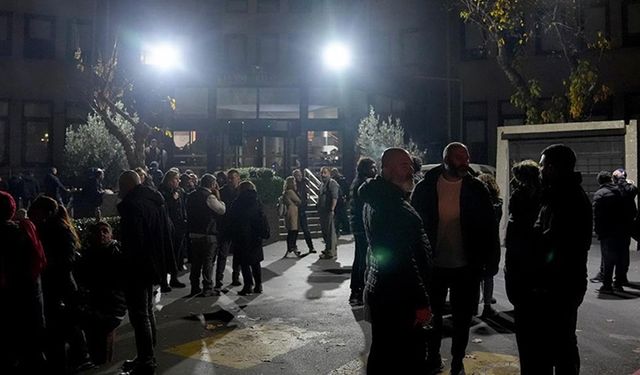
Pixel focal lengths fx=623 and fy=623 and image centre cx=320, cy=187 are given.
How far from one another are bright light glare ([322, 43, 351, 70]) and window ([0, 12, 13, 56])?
1370 cm

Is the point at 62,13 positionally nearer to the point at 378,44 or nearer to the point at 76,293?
the point at 378,44

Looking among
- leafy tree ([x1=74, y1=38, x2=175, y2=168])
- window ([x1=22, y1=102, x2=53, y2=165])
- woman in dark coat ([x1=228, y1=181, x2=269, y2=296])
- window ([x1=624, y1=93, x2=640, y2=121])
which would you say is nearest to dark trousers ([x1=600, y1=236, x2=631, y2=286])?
woman in dark coat ([x1=228, y1=181, x2=269, y2=296])

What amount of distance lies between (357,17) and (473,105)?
7.21 meters

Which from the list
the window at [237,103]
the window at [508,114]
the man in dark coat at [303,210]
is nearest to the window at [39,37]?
the window at [237,103]

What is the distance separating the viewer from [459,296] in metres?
5.57

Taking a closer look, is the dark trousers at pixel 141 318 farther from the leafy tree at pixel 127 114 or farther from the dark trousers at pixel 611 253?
the leafy tree at pixel 127 114

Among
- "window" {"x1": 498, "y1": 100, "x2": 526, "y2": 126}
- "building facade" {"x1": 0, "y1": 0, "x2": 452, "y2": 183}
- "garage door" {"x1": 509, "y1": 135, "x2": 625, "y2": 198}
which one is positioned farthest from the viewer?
"building facade" {"x1": 0, "y1": 0, "x2": 452, "y2": 183}

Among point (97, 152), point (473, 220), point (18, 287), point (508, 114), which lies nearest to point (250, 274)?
point (18, 287)

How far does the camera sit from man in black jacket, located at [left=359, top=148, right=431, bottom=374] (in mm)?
3957

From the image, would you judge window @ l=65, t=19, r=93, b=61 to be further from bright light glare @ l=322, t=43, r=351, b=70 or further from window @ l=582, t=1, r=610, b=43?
window @ l=582, t=1, r=610, b=43

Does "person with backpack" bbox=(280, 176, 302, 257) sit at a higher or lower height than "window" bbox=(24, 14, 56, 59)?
lower

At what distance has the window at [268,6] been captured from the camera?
31.0 m

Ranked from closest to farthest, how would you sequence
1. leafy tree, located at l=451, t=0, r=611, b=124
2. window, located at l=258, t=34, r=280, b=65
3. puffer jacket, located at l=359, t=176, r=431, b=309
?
puffer jacket, located at l=359, t=176, r=431, b=309, leafy tree, located at l=451, t=0, r=611, b=124, window, located at l=258, t=34, r=280, b=65

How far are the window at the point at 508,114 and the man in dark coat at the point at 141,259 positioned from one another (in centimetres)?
2238
